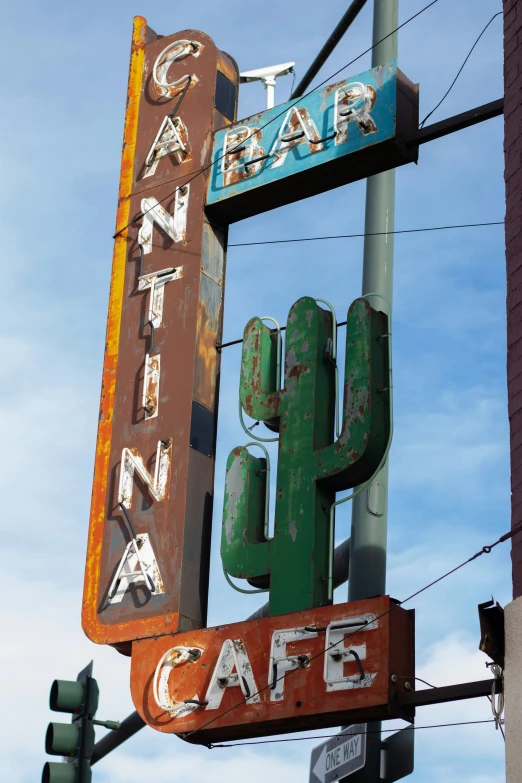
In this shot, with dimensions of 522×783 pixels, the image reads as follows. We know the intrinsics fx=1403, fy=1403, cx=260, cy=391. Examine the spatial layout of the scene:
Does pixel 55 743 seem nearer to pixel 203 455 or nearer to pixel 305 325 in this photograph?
pixel 203 455

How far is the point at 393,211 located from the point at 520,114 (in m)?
2.80

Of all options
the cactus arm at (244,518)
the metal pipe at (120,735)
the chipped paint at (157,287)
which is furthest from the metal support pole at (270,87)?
the metal pipe at (120,735)

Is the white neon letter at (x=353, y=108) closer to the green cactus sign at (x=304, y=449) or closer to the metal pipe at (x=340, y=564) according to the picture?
the green cactus sign at (x=304, y=449)

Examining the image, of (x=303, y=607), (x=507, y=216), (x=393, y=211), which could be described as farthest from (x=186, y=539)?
(x=507, y=216)

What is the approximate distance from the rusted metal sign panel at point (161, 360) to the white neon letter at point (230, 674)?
0.68 m

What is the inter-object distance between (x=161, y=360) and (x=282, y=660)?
348cm

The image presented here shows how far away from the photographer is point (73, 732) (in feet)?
34.1

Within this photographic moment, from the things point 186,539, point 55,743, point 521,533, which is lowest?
point 55,743

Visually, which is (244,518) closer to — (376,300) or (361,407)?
(361,407)

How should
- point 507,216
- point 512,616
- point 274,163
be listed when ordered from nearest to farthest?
point 512,616 < point 507,216 < point 274,163

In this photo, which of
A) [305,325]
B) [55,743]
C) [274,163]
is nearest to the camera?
[55,743]

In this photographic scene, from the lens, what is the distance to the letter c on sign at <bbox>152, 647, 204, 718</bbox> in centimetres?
1084

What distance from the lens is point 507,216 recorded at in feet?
29.0

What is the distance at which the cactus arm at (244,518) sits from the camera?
1093cm
